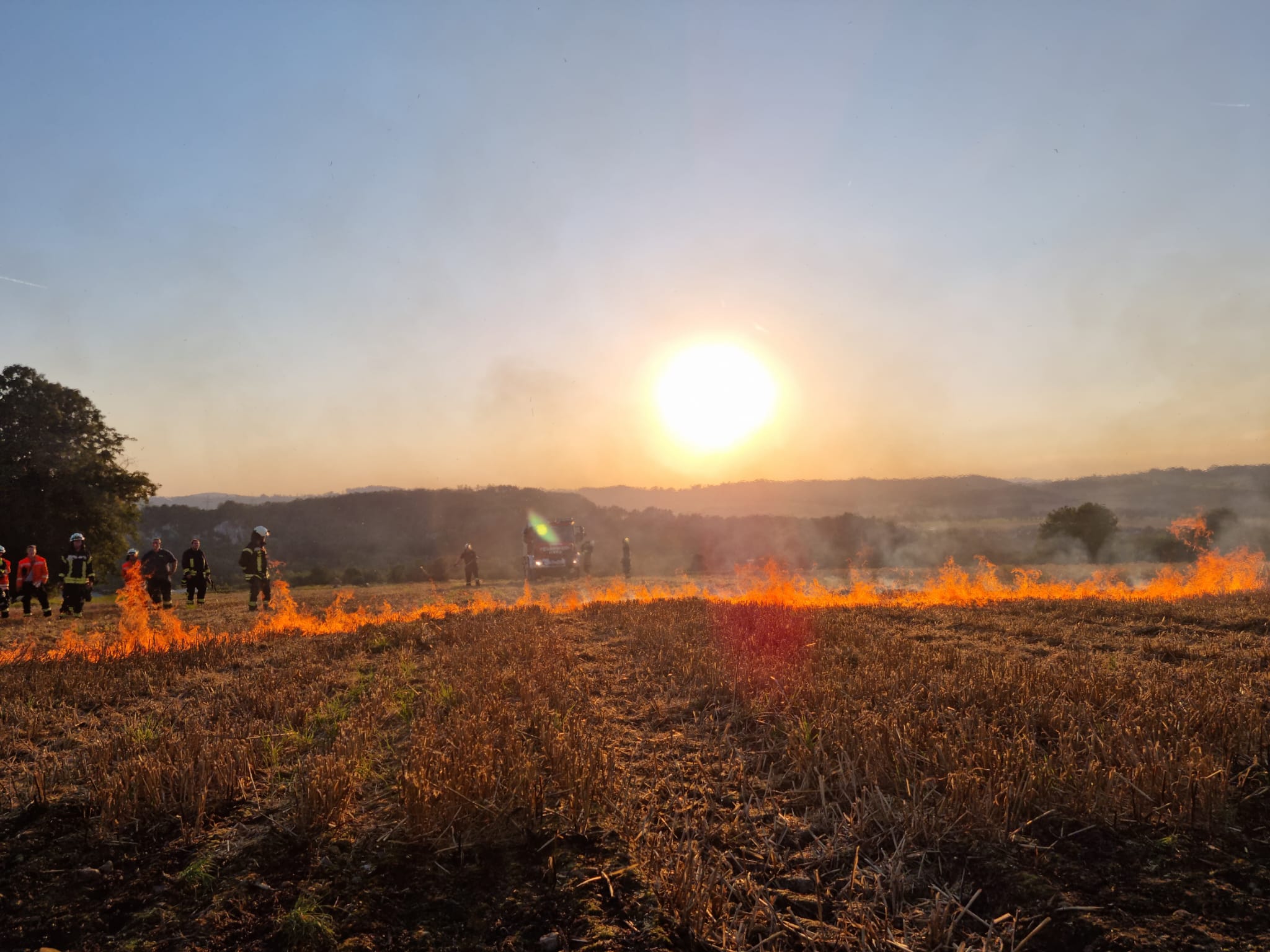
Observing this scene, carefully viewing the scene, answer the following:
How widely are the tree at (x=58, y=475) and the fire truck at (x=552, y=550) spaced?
16.8m

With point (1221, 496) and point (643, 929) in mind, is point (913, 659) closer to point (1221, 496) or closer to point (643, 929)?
point (643, 929)

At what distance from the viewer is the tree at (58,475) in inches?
1028

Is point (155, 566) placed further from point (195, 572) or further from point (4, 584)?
point (4, 584)

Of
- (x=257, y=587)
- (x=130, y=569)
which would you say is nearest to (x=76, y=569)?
(x=130, y=569)

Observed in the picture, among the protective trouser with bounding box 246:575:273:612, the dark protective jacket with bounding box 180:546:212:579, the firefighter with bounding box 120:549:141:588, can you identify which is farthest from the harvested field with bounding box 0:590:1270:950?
the dark protective jacket with bounding box 180:546:212:579

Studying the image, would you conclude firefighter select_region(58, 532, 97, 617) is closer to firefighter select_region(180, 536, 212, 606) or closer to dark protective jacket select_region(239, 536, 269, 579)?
firefighter select_region(180, 536, 212, 606)

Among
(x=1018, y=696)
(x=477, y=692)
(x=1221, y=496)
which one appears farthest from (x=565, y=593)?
(x=1221, y=496)

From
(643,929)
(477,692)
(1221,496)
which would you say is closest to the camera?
(643,929)

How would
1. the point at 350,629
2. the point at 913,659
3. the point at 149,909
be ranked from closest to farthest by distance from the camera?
the point at 149,909 < the point at 913,659 < the point at 350,629

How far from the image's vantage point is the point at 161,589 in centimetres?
1962

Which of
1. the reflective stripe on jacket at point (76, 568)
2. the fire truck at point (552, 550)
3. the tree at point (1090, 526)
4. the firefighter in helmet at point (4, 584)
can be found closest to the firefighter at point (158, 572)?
the reflective stripe on jacket at point (76, 568)

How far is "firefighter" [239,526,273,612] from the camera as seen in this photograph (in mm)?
18844

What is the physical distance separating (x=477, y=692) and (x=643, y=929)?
434 centimetres

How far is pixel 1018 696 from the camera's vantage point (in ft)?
19.7
